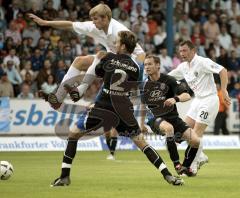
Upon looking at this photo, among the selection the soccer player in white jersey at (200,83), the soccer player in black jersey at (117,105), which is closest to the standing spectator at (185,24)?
the soccer player in white jersey at (200,83)

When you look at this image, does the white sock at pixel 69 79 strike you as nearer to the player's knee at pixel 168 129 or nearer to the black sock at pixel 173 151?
the player's knee at pixel 168 129

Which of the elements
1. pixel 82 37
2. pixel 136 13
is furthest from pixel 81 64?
pixel 136 13

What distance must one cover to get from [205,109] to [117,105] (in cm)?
392

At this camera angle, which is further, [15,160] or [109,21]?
[15,160]

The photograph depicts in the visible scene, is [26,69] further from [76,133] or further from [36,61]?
[76,133]

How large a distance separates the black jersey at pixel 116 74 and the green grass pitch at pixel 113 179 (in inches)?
58.0

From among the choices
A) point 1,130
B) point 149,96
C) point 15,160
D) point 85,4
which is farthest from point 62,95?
point 85,4

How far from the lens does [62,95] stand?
48.8 ft

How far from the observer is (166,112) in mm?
14633

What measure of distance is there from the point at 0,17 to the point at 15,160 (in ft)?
29.4

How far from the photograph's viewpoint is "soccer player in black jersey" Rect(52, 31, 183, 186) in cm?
1171

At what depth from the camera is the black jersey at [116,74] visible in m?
11.7

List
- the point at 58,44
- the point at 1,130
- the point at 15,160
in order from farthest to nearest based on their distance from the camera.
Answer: the point at 58,44 → the point at 1,130 → the point at 15,160

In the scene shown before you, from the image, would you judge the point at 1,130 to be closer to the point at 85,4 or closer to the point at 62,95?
the point at 85,4
